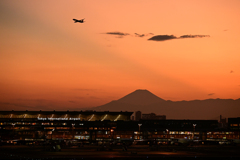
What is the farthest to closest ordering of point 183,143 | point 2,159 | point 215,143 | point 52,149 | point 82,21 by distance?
point 215,143 → point 183,143 → point 82,21 → point 52,149 → point 2,159

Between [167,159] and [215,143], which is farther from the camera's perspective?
[215,143]

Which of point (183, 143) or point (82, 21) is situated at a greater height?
point (82, 21)

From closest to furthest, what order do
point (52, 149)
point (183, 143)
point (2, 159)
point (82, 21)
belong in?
point (2, 159) < point (52, 149) < point (82, 21) < point (183, 143)

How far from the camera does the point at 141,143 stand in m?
160

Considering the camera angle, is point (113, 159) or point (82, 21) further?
point (82, 21)

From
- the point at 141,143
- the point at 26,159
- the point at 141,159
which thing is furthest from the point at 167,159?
the point at 141,143

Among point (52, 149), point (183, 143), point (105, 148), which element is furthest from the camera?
point (183, 143)

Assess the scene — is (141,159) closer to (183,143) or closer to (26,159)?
(26,159)

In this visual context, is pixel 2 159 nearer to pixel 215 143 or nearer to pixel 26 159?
pixel 26 159

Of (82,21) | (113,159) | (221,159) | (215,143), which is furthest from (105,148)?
(215,143)

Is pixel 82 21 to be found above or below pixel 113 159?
above

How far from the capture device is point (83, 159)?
68375 millimetres

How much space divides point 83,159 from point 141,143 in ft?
311

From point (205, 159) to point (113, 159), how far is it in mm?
20243
